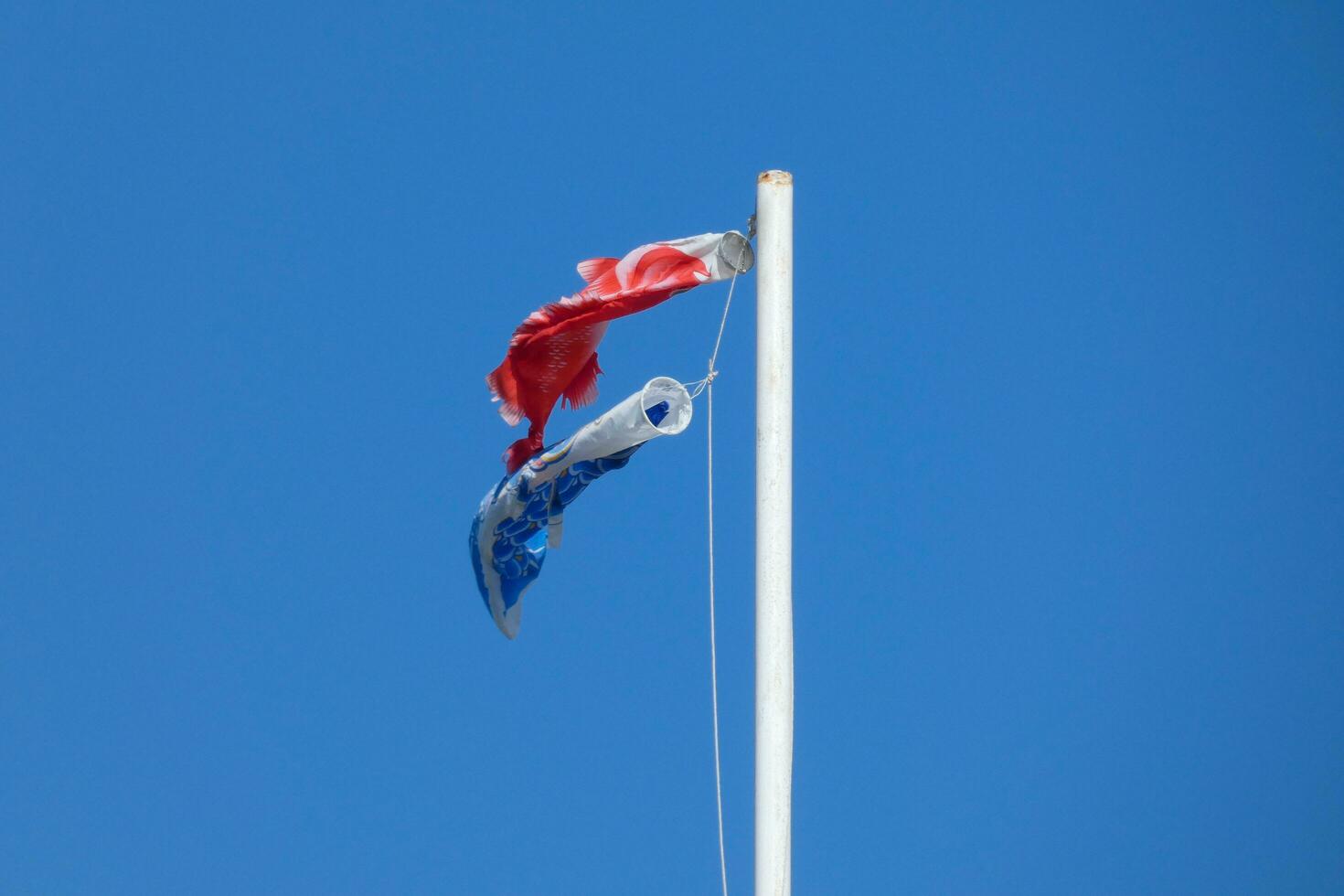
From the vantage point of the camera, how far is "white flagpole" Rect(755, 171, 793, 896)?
708 cm

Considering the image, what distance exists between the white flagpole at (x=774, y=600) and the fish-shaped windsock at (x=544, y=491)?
38 centimetres

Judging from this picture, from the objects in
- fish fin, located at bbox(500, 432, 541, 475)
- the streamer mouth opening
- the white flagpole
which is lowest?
the white flagpole

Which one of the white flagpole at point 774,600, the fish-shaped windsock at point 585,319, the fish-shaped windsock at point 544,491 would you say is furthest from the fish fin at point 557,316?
the white flagpole at point 774,600

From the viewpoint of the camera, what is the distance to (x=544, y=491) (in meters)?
8.35

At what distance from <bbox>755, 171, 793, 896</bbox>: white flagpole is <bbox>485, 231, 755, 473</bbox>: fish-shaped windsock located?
66 centimetres

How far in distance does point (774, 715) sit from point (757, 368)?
4.24 feet

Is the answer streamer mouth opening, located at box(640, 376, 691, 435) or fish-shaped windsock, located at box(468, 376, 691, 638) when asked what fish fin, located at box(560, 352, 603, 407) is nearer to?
fish-shaped windsock, located at box(468, 376, 691, 638)

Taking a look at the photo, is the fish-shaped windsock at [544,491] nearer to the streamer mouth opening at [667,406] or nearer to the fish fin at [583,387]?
the streamer mouth opening at [667,406]

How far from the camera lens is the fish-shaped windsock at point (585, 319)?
778 cm

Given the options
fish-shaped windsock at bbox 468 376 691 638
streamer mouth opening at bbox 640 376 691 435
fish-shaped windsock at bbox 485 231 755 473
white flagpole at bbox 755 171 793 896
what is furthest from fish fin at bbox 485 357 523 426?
white flagpole at bbox 755 171 793 896

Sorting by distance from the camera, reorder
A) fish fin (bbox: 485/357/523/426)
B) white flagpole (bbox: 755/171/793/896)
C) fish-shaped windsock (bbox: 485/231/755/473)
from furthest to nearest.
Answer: fish fin (bbox: 485/357/523/426) < fish-shaped windsock (bbox: 485/231/755/473) < white flagpole (bbox: 755/171/793/896)

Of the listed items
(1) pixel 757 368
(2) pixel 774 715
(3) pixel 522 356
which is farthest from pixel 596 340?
(2) pixel 774 715

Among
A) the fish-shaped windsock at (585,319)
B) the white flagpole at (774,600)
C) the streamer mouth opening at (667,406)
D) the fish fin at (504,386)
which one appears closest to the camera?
the white flagpole at (774,600)

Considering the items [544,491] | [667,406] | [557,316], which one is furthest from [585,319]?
[667,406]
